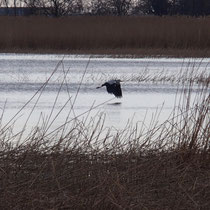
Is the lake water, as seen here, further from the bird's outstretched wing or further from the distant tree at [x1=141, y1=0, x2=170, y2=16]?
A: the distant tree at [x1=141, y1=0, x2=170, y2=16]

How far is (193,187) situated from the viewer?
5449mm

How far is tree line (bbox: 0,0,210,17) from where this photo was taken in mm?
40356

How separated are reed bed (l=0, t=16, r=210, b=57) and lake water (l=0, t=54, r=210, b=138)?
4.60 feet

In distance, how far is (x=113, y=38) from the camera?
24.3 meters

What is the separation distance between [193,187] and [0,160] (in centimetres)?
139

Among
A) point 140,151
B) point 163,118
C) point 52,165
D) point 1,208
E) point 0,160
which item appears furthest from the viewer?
point 163,118

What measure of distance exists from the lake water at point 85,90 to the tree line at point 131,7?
56.6ft

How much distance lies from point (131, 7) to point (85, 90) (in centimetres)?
3500

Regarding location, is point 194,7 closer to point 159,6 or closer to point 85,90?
point 159,6

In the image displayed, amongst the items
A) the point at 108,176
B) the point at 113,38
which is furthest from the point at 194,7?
the point at 108,176

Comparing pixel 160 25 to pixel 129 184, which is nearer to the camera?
pixel 129 184

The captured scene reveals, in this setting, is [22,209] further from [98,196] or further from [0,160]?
[0,160]

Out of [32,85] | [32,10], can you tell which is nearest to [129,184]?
[32,85]

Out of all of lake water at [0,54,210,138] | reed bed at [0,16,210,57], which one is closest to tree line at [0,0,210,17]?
reed bed at [0,16,210,57]
